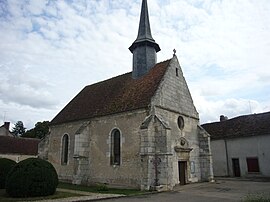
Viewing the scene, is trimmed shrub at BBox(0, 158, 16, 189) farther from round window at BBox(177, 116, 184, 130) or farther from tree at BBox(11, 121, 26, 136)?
tree at BBox(11, 121, 26, 136)

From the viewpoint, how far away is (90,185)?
56.5 feet

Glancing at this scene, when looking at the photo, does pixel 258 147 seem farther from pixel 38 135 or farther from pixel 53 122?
pixel 38 135

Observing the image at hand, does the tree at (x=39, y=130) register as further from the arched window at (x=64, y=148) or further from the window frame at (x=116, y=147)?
the window frame at (x=116, y=147)

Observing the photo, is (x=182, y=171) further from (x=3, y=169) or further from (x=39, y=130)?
(x=39, y=130)

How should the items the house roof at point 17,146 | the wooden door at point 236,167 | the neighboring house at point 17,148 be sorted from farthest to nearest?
the house roof at point 17,146
the neighboring house at point 17,148
the wooden door at point 236,167

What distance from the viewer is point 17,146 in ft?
111

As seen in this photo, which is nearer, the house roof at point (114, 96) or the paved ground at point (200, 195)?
the paved ground at point (200, 195)

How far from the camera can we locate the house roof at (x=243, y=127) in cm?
2392

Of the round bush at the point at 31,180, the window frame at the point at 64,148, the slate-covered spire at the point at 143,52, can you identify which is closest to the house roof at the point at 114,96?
the slate-covered spire at the point at 143,52

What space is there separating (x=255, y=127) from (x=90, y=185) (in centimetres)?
1699

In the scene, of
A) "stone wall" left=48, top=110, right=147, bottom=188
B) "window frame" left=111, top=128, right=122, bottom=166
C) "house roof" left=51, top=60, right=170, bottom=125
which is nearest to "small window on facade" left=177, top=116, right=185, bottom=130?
"house roof" left=51, top=60, right=170, bottom=125

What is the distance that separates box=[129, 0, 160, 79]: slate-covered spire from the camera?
1977 cm

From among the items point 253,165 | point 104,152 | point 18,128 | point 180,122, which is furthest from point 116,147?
point 18,128

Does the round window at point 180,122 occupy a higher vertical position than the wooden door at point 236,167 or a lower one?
higher
